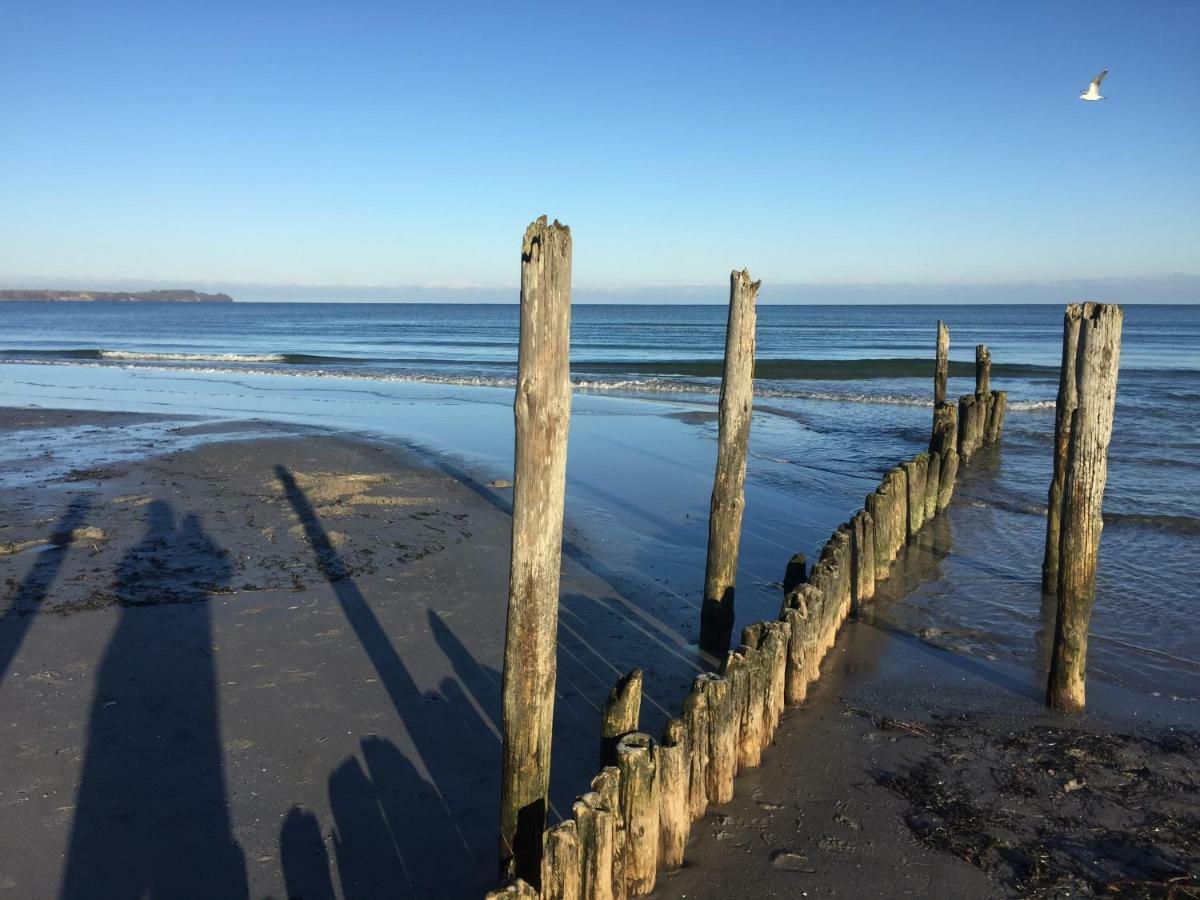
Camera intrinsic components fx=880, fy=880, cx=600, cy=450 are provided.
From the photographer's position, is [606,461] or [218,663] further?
[606,461]

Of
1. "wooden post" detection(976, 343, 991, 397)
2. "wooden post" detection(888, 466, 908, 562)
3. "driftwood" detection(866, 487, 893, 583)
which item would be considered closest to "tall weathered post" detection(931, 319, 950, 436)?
"wooden post" detection(976, 343, 991, 397)

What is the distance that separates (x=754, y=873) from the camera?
4.54 m

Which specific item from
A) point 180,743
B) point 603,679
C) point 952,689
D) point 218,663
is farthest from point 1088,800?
point 218,663

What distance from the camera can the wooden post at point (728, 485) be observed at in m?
7.01

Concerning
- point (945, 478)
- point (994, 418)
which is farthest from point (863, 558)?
point (994, 418)

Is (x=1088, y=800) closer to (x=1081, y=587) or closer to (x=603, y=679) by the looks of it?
(x=1081, y=587)

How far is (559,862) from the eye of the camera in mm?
3688

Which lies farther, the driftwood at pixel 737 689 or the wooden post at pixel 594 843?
the driftwood at pixel 737 689

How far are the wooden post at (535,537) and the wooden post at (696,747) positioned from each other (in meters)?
0.90

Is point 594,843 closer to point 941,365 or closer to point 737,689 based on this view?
point 737,689

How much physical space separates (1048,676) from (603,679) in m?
3.46

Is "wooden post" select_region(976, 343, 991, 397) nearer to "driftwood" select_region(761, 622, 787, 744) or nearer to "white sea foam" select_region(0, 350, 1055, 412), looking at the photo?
"white sea foam" select_region(0, 350, 1055, 412)

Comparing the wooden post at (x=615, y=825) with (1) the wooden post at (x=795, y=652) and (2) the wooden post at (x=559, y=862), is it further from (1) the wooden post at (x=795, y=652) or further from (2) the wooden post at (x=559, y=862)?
(1) the wooden post at (x=795, y=652)

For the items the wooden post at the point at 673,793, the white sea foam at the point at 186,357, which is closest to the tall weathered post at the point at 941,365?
the wooden post at the point at 673,793
